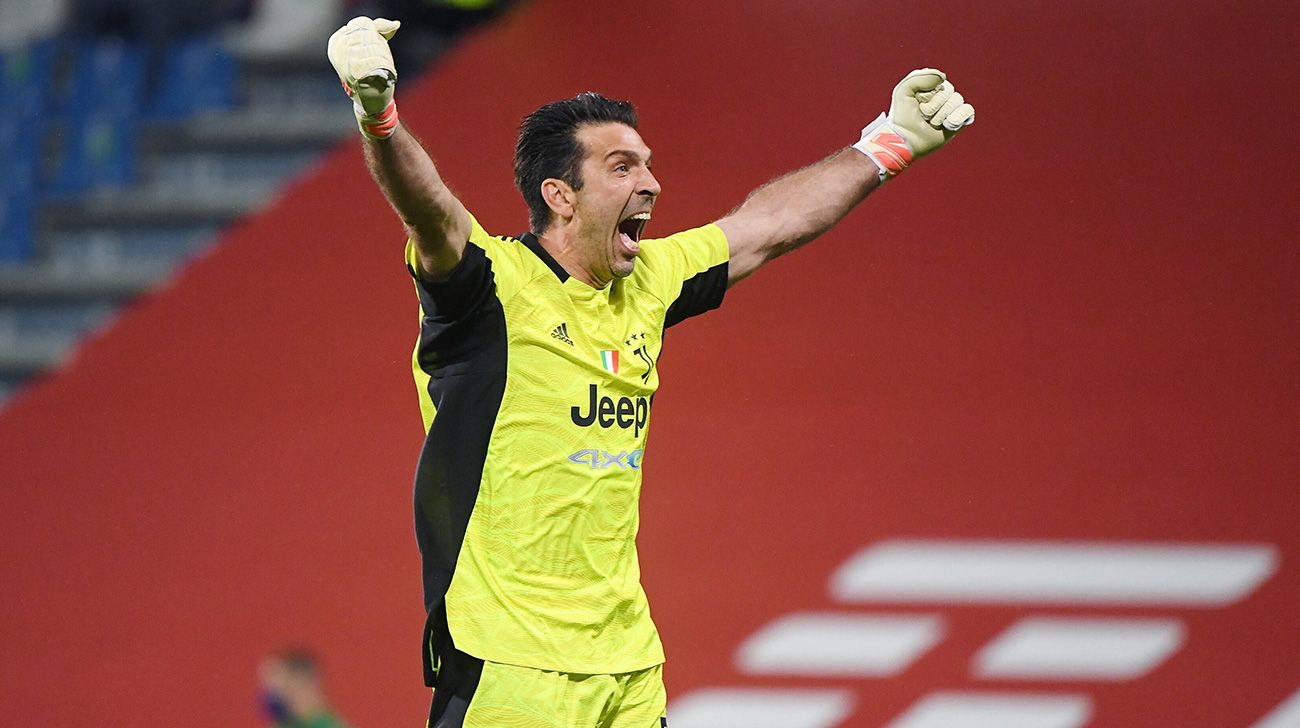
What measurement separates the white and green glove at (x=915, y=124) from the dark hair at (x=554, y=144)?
60cm

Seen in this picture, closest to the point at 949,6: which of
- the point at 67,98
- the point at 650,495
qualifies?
the point at 650,495

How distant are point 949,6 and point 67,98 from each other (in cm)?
364

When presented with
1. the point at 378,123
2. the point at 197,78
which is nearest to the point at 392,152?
the point at 378,123

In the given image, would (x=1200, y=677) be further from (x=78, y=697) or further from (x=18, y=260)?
(x=18, y=260)

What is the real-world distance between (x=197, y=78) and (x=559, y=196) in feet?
12.6

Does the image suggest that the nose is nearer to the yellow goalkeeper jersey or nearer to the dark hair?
the dark hair

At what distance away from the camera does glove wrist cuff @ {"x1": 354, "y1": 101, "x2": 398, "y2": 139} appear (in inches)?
88.7

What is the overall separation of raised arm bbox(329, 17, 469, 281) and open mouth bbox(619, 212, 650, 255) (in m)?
0.37

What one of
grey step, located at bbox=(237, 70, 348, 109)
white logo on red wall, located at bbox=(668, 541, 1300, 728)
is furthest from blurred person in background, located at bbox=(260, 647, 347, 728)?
grey step, located at bbox=(237, 70, 348, 109)

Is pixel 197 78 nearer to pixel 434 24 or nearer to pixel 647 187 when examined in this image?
pixel 434 24

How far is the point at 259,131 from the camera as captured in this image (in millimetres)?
5867

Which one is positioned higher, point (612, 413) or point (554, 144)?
point (554, 144)

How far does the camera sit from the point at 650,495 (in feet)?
16.7

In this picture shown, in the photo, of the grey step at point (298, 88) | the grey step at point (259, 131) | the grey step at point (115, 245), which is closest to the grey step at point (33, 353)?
the grey step at point (115, 245)
